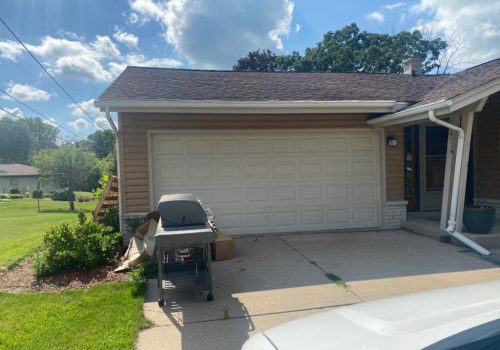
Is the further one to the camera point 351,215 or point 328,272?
point 351,215

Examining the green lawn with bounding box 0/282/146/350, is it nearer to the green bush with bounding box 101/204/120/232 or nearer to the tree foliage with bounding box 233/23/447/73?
the green bush with bounding box 101/204/120/232

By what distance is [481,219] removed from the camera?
6.98 meters

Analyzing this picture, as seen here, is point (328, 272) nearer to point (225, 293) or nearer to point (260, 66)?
point (225, 293)

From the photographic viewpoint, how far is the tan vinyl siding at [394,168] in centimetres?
876

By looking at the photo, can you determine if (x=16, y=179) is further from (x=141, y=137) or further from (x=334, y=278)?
(x=334, y=278)

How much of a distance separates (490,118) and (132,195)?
8378mm

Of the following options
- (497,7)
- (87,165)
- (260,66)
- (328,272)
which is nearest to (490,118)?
(328,272)

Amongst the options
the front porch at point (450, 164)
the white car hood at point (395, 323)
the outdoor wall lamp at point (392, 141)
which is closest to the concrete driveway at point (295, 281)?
the front porch at point (450, 164)

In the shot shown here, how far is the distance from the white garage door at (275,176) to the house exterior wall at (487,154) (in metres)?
2.74

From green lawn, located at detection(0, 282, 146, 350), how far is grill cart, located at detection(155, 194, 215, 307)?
486mm

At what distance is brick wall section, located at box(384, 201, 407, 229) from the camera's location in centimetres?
874

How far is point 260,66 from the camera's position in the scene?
1211 inches

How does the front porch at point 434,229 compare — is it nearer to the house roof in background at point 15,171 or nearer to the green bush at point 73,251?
the green bush at point 73,251

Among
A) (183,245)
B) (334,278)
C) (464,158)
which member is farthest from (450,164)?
(183,245)
